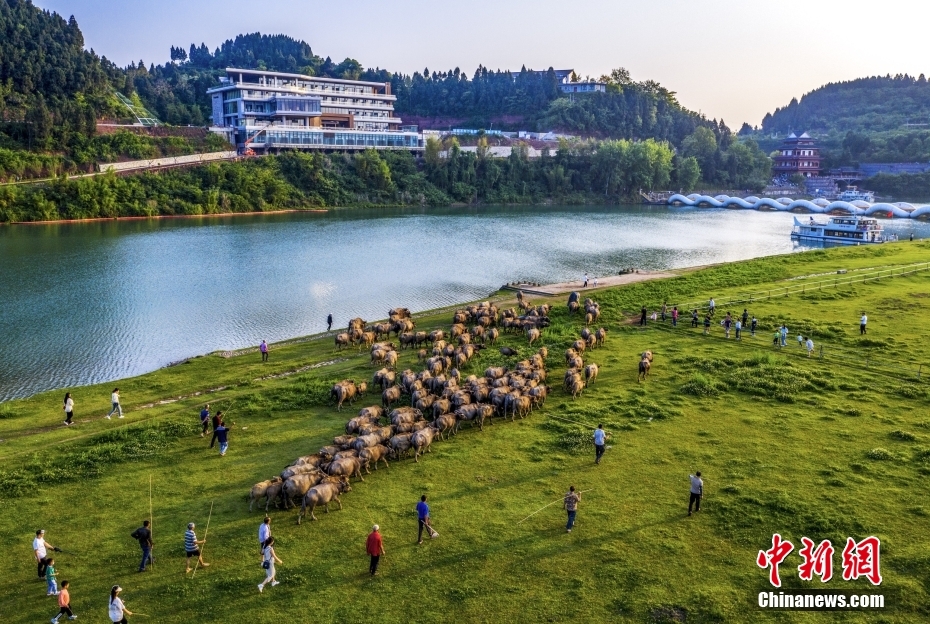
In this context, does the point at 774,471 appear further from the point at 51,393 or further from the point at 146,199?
the point at 146,199

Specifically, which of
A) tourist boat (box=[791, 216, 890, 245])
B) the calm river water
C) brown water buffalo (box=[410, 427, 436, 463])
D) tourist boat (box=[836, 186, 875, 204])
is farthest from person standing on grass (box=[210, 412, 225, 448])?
tourist boat (box=[836, 186, 875, 204])

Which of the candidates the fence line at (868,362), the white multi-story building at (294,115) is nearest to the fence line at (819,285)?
the fence line at (868,362)

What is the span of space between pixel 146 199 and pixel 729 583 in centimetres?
10441

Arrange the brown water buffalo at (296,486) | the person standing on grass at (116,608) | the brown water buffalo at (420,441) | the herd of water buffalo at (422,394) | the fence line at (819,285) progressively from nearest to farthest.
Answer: the person standing on grass at (116,608), the brown water buffalo at (296,486), the herd of water buffalo at (422,394), the brown water buffalo at (420,441), the fence line at (819,285)

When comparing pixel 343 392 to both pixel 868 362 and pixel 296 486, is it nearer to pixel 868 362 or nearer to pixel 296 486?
pixel 296 486

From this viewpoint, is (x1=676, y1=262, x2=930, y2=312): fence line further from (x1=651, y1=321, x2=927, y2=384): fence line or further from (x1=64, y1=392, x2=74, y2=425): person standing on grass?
(x1=64, y1=392, x2=74, y2=425): person standing on grass

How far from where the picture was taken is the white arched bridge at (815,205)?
414 ft

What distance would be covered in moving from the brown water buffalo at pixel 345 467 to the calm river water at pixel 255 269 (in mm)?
19973

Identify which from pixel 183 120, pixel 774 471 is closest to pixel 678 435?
pixel 774 471

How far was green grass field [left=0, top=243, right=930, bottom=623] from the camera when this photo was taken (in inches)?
640

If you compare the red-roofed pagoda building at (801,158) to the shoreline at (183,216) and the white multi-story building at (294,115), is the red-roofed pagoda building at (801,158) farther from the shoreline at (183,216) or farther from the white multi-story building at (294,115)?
the shoreline at (183,216)

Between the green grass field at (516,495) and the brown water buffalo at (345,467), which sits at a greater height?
the brown water buffalo at (345,467)

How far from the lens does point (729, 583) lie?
16562 millimetres

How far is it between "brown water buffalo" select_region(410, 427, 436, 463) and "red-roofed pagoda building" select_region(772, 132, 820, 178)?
18934cm
